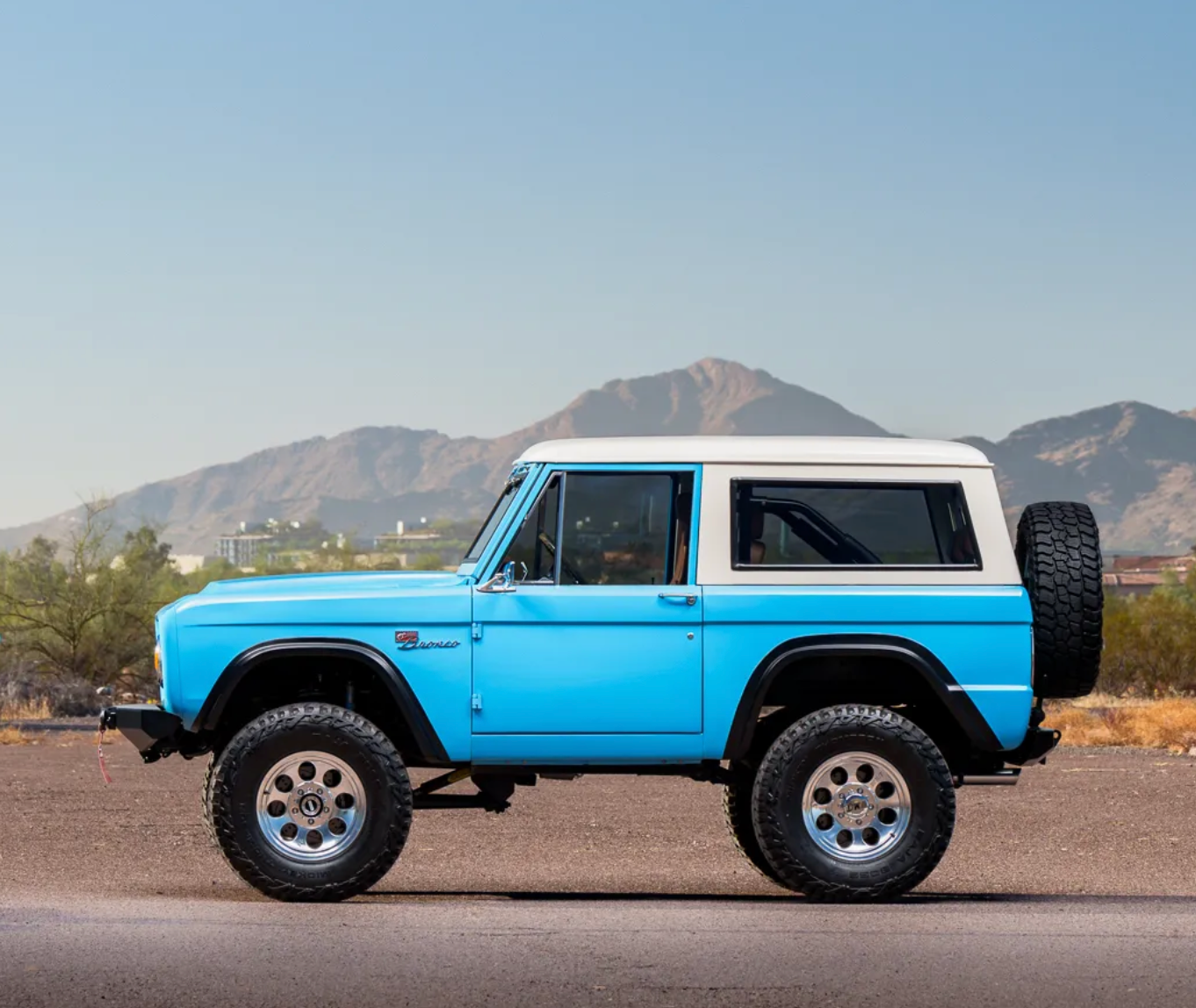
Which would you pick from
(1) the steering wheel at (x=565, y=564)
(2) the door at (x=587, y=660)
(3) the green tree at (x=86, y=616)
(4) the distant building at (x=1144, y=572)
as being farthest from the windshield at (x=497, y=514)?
(4) the distant building at (x=1144, y=572)

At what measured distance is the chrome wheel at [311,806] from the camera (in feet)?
31.5

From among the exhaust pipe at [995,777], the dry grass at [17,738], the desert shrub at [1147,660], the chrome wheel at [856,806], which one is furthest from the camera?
the desert shrub at [1147,660]

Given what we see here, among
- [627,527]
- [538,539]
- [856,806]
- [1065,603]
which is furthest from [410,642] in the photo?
[1065,603]

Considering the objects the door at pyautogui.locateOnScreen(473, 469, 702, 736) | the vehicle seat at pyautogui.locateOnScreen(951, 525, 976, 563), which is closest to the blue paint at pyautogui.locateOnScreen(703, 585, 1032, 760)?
the door at pyautogui.locateOnScreen(473, 469, 702, 736)

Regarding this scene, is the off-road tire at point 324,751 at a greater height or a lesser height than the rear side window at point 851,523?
lesser

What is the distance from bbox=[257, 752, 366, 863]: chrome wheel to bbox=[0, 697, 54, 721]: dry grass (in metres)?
23.6

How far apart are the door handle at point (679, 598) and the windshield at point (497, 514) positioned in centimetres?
103

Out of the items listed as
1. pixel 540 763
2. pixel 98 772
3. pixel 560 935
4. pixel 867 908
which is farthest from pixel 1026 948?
pixel 98 772

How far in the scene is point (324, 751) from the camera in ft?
31.5

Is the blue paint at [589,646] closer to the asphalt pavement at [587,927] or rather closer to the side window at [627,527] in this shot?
the side window at [627,527]

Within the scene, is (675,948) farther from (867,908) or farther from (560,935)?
(867,908)

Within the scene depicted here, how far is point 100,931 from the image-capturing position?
8383mm

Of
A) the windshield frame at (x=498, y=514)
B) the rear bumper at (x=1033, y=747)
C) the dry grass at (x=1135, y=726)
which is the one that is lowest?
the dry grass at (x=1135, y=726)

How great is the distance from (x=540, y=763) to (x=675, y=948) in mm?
1956
